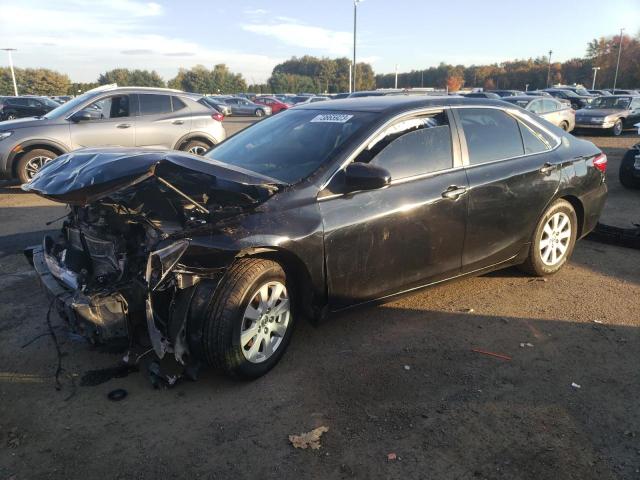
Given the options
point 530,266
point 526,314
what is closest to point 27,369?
point 526,314

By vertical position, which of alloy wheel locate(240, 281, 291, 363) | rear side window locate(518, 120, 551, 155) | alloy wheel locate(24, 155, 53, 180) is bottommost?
alloy wheel locate(240, 281, 291, 363)

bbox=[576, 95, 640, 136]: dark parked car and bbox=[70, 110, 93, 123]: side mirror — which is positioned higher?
bbox=[70, 110, 93, 123]: side mirror

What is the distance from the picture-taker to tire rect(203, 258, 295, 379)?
9.90 ft

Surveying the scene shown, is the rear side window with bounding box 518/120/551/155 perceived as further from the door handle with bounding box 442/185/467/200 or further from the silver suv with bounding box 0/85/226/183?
the silver suv with bounding box 0/85/226/183

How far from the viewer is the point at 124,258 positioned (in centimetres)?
318

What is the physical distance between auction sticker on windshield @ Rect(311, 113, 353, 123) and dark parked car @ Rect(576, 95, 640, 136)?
18680 mm

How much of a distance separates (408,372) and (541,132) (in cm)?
279

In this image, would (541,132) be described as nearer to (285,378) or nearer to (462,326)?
(462,326)

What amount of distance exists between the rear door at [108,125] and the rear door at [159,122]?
0.55 feet

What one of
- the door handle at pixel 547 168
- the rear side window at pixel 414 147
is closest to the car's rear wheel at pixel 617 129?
the door handle at pixel 547 168

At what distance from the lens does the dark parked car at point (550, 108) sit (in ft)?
53.4

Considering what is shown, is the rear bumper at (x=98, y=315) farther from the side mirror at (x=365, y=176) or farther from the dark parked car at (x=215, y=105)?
the dark parked car at (x=215, y=105)

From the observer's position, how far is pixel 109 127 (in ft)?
31.0

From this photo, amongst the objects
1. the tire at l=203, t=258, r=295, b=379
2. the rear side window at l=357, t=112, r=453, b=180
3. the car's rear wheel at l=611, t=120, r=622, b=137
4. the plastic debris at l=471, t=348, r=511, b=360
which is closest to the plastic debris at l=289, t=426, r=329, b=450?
the tire at l=203, t=258, r=295, b=379
